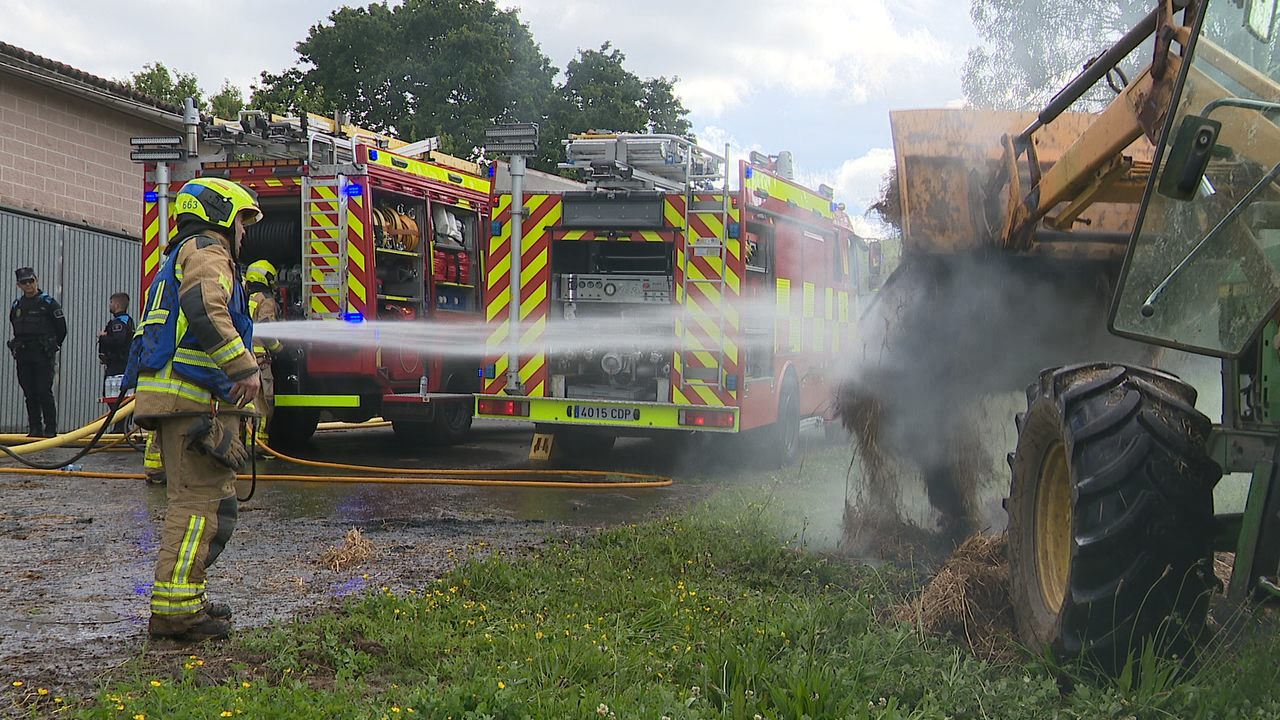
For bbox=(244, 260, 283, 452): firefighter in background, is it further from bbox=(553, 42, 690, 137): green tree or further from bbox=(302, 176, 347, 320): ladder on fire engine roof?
bbox=(553, 42, 690, 137): green tree

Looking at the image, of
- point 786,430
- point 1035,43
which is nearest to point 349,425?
point 786,430

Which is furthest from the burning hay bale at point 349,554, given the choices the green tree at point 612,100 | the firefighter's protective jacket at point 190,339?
the green tree at point 612,100

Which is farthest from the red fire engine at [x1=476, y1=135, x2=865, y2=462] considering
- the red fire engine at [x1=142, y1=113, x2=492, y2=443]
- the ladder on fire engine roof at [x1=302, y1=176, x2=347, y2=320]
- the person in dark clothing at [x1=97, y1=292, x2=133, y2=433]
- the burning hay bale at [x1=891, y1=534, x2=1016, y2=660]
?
the burning hay bale at [x1=891, y1=534, x2=1016, y2=660]

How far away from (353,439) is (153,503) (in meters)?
5.63

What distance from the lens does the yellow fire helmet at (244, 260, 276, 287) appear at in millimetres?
9828

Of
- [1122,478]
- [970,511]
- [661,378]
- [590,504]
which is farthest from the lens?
[661,378]

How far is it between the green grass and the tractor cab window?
3.20 ft

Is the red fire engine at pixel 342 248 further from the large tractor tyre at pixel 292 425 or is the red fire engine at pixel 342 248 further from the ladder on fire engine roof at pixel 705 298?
the ladder on fire engine roof at pixel 705 298

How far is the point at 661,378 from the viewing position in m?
10.2

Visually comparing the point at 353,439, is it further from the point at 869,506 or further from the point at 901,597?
the point at 901,597

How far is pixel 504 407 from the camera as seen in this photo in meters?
10.3

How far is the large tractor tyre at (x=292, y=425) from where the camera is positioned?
1142 cm

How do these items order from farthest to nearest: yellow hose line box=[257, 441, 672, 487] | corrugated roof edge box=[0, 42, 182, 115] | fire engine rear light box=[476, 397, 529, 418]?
corrugated roof edge box=[0, 42, 182, 115] → fire engine rear light box=[476, 397, 529, 418] → yellow hose line box=[257, 441, 672, 487]

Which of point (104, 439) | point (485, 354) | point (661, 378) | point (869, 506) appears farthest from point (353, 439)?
point (869, 506)
